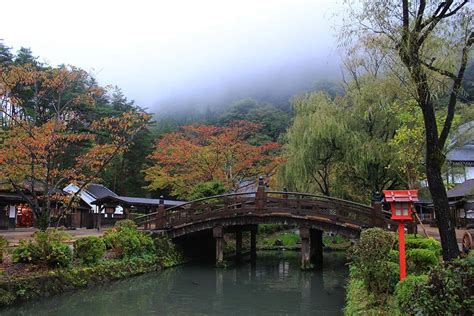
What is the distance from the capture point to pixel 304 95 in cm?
2656

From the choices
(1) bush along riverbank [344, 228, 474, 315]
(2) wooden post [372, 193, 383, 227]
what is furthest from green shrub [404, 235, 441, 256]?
(2) wooden post [372, 193, 383, 227]

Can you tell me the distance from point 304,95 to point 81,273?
1689cm

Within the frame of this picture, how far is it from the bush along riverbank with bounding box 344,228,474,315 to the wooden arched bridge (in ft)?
20.1

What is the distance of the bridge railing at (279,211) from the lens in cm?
1812

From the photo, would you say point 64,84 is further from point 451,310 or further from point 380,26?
point 451,310

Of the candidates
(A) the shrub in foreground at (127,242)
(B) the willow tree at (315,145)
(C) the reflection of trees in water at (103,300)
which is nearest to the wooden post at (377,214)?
(B) the willow tree at (315,145)

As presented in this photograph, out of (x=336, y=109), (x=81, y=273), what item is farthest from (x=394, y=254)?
(x=336, y=109)

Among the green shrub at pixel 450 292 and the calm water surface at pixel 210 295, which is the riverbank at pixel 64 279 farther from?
the green shrub at pixel 450 292

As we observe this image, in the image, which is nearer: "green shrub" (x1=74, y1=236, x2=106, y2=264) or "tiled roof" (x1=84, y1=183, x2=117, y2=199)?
"green shrub" (x1=74, y1=236, x2=106, y2=264)

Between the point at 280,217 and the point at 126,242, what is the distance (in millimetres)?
6702

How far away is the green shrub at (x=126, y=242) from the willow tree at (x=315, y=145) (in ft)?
29.7

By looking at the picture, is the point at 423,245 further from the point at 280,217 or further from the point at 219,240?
the point at 219,240

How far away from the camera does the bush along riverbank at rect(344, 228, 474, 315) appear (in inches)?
181

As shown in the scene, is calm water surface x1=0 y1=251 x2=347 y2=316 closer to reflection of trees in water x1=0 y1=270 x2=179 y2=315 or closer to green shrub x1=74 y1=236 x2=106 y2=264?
reflection of trees in water x1=0 y1=270 x2=179 y2=315
